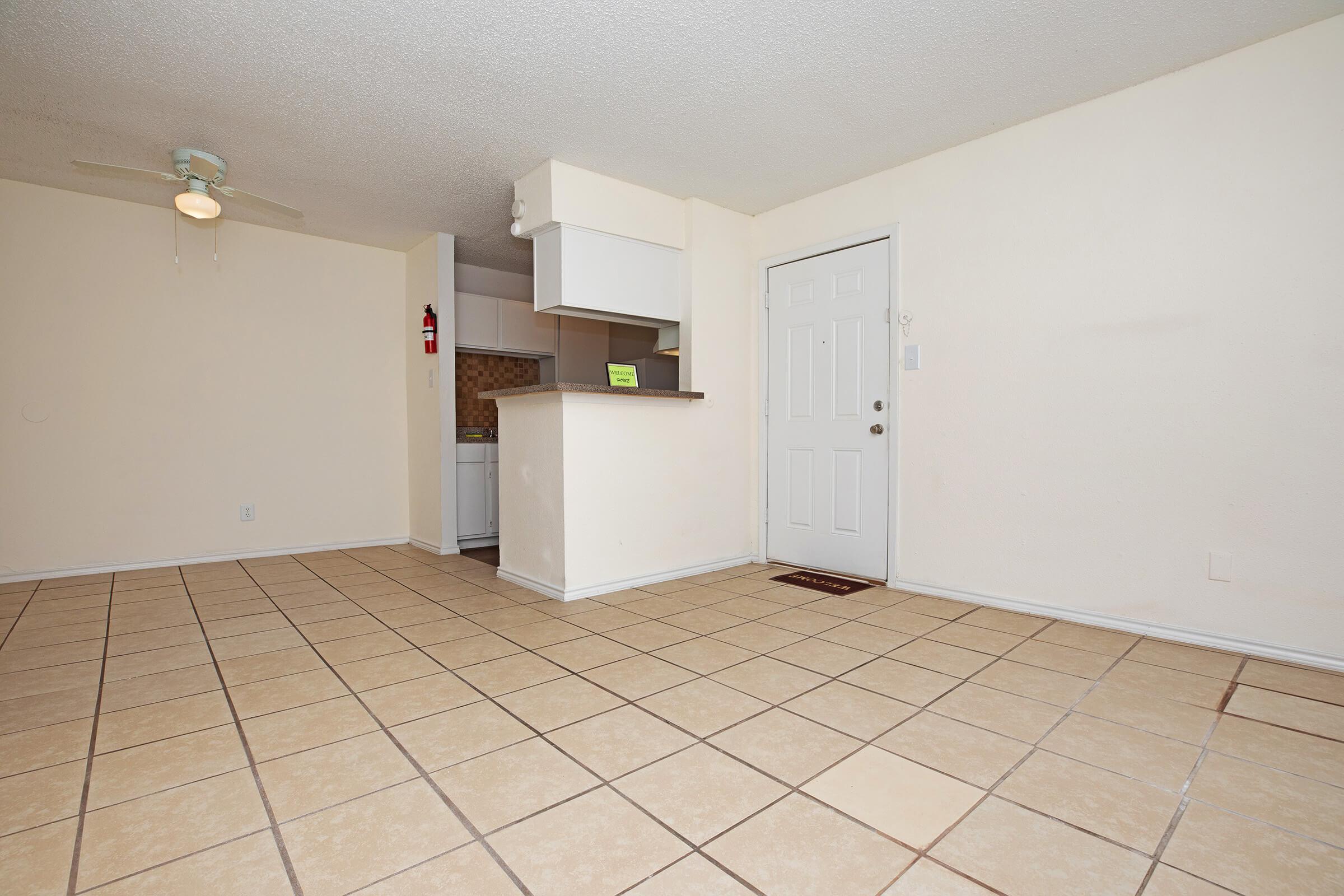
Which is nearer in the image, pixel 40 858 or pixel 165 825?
pixel 40 858

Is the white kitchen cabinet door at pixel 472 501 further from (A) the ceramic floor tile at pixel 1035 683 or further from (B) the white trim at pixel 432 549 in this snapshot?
(A) the ceramic floor tile at pixel 1035 683

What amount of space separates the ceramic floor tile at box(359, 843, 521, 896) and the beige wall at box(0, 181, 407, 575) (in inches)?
173

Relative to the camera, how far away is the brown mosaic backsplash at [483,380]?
6066 mm

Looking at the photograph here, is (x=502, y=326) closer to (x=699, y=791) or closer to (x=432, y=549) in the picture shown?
(x=432, y=549)

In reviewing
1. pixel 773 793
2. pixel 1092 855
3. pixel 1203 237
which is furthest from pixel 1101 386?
pixel 773 793

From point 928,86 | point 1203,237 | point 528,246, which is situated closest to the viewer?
point 1203,237

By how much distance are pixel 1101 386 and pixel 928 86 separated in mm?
1622

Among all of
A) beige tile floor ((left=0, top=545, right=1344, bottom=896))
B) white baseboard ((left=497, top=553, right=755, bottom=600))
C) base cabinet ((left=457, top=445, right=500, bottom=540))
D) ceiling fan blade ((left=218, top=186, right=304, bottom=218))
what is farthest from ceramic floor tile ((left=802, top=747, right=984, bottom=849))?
base cabinet ((left=457, top=445, right=500, bottom=540))

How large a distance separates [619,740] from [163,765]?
1283mm

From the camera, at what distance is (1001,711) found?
2.07 meters

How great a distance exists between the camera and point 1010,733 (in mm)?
1921

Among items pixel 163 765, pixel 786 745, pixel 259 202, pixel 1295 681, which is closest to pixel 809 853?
pixel 786 745

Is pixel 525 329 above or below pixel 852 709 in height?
above

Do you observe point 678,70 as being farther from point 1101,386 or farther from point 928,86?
point 1101,386
